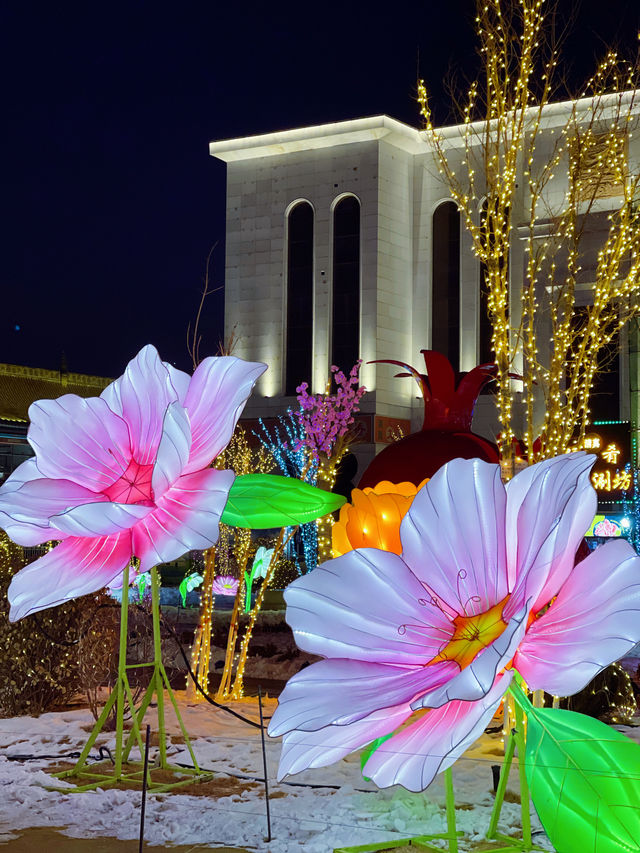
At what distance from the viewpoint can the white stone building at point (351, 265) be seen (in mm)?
30453

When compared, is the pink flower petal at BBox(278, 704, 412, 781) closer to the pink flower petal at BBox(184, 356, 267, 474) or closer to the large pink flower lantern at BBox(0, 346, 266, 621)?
the large pink flower lantern at BBox(0, 346, 266, 621)

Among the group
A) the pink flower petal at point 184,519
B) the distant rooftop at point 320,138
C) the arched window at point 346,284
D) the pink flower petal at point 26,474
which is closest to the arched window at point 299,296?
the arched window at point 346,284

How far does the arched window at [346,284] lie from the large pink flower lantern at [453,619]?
29.3 m

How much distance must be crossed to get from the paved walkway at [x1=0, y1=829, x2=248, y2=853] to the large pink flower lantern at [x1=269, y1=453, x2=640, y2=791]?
181cm

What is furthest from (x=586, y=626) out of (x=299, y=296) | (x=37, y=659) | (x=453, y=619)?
(x=299, y=296)

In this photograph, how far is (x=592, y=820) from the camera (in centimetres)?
132

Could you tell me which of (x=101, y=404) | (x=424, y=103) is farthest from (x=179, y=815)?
(x=424, y=103)

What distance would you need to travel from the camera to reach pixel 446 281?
3127cm

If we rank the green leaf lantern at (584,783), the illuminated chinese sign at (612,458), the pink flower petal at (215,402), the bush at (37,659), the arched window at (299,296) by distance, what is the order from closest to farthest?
1. the green leaf lantern at (584,783)
2. the pink flower petal at (215,402)
3. the bush at (37,659)
4. the illuminated chinese sign at (612,458)
5. the arched window at (299,296)

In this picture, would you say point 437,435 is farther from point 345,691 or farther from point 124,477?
point 345,691

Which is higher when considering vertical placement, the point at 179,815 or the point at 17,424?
the point at 17,424

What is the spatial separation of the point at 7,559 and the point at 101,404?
585 cm

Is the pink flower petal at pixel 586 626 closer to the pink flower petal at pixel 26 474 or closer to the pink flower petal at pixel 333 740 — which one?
the pink flower petal at pixel 333 740

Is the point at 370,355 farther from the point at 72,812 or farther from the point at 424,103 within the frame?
the point at 72,812
